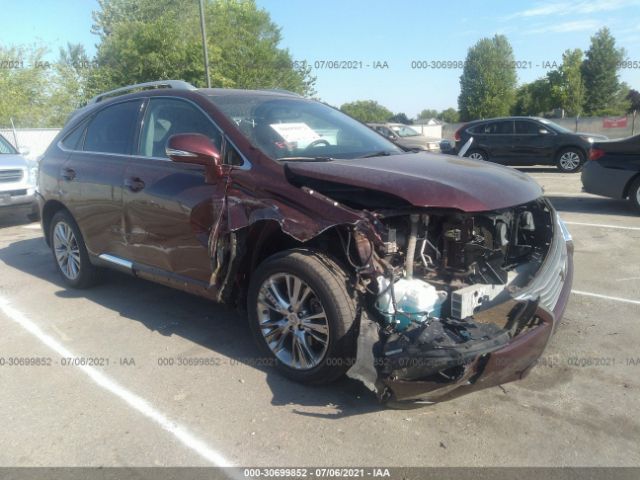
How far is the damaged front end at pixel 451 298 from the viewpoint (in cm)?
260

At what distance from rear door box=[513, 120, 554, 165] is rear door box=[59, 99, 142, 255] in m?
13.0

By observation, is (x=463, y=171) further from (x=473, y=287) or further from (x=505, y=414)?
(x=505, y=414)

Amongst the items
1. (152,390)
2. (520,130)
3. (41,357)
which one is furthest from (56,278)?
(520,130)

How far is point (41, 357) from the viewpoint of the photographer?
3.95 m

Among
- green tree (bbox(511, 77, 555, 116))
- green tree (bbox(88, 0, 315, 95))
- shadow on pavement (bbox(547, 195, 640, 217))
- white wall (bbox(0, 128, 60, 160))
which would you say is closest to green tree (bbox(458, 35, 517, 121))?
green tree (bbox(511, 77, 555, 116))

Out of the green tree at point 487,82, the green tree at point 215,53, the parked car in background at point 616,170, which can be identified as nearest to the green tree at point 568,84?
the green tree at point 487,82

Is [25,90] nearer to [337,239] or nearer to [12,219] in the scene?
[12,219]

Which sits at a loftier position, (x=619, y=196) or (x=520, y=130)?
(x=520, y=130)

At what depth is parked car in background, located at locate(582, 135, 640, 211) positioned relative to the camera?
27.1 feet

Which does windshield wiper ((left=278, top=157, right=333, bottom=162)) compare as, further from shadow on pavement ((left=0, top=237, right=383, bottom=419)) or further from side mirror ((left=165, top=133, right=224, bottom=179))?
shadow on pavement ((left=0, top=237, right=383, bottom=419))

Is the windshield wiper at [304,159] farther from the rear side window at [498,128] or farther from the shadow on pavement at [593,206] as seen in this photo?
the rear side window at [498,128]

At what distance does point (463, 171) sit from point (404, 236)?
24.1 inches

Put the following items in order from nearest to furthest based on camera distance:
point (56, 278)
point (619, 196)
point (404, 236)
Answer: point (404, 236) → point (56, 278) → point (619, 196)

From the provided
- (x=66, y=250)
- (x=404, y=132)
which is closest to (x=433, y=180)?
(x=66, y=250)
